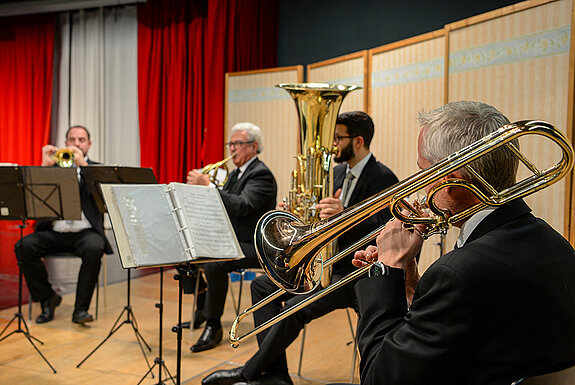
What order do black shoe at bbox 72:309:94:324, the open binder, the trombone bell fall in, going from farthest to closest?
black shoe at bbox 72:309:94:324 → the open binder → the trombone bell

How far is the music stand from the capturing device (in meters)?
3.47

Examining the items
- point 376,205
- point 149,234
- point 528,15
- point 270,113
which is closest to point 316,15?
point 270,113

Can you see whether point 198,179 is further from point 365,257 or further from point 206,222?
point 365,257

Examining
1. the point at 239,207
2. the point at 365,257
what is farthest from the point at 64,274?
the point at 365,257

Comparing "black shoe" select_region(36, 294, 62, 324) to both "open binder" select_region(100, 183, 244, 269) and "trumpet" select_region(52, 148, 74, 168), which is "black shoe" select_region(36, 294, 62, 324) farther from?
"open binder" select_region(100, 183, 244, 269)

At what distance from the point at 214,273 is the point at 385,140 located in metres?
1.80

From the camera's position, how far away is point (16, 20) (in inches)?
316

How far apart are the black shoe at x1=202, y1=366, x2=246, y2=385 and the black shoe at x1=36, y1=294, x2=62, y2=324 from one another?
1817mm

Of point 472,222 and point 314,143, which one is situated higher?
point 314,143

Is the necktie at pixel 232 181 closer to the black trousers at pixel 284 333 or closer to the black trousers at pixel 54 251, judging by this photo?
the black trousers at pixel 54 251

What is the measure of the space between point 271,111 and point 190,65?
1872 mm

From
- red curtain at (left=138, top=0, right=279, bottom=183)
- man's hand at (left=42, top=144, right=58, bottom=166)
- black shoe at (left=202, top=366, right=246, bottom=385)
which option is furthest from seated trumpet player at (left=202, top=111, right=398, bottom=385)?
red curtain at (left=138, top=0, right=279, bottom=183)

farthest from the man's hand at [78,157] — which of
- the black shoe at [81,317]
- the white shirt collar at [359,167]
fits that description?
the white shirt collar at [359,167]

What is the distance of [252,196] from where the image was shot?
3.70 meters
